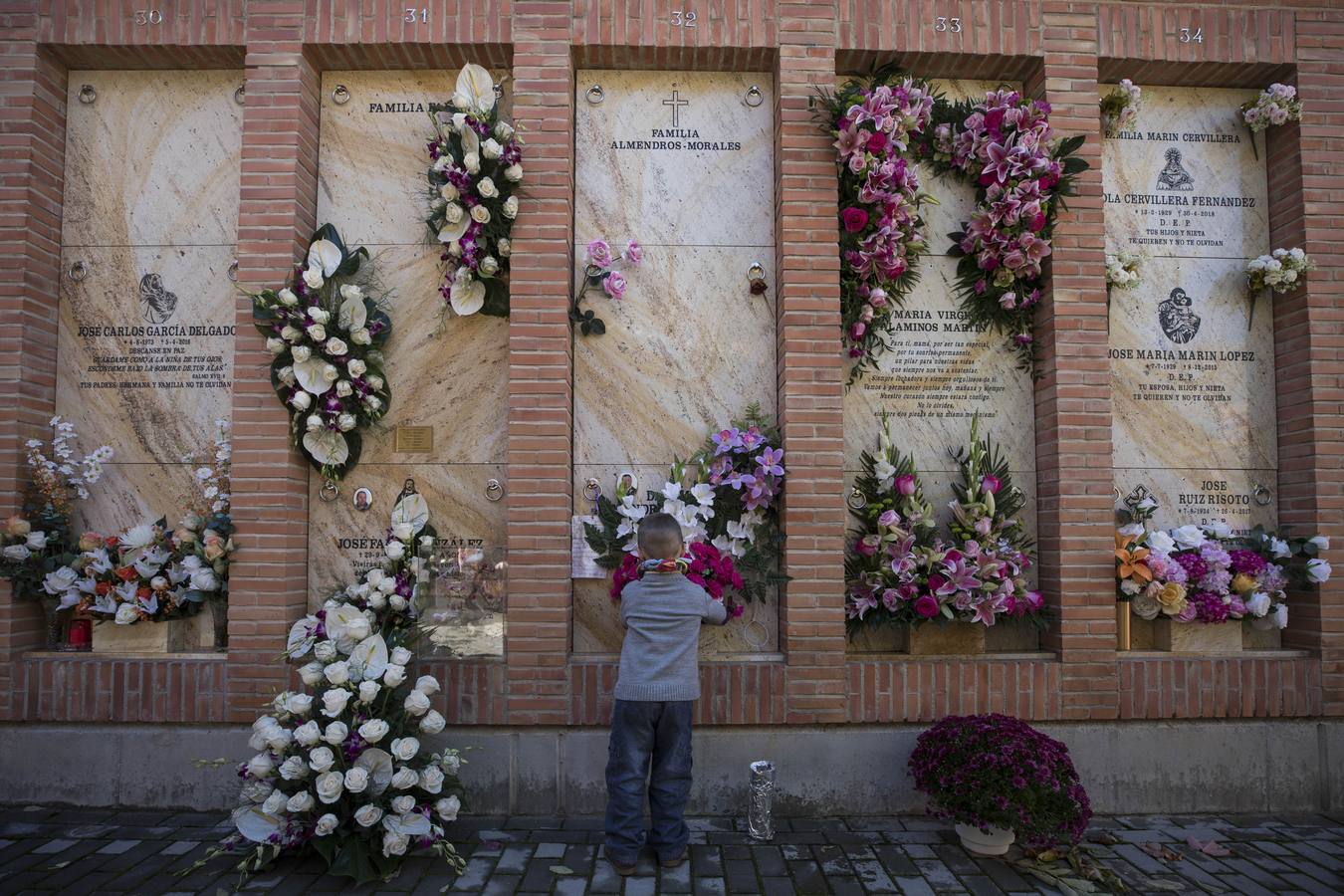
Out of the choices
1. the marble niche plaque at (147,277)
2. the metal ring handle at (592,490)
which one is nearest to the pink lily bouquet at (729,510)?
the metal ring handle at (592,490)

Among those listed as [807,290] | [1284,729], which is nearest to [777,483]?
[807,290]

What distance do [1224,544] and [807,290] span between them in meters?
3.29

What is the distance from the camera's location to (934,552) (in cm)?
492

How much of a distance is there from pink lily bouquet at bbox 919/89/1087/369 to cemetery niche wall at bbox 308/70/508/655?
310 cm

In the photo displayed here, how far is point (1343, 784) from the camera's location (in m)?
5.03

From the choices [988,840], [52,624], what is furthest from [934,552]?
[52,624]

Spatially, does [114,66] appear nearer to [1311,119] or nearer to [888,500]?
[888,500]

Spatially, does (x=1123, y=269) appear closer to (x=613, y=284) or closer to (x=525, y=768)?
(x=613, y=284)

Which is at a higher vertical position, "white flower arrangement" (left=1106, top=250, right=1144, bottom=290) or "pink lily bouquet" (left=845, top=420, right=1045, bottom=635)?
"white flower arrangement" (left=1106, top=250, right=1144, bottom=290)

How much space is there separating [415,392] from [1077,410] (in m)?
4.33

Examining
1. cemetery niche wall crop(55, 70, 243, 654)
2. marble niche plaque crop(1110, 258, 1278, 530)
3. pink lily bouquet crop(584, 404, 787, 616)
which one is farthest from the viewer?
marble niche plaque crop(1110, 258, 1278, 530)

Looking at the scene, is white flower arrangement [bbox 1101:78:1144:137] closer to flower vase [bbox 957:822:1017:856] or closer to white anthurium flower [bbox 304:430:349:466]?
flower vase [bbox 957:822:1017:856]

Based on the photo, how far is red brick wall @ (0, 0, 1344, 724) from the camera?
486 centimetres

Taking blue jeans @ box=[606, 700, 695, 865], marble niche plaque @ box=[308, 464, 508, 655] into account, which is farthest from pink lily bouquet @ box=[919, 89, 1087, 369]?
marble niche plaque @ box=[308, 464, 508, 655]
